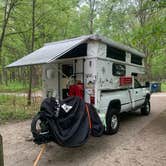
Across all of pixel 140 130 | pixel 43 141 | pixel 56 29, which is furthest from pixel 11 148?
pixel 56 29

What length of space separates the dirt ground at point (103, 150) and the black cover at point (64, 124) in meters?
0.51

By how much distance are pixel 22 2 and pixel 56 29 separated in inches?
210

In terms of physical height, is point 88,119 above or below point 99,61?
below

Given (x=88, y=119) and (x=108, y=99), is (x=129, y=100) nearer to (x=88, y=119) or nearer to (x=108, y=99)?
(x=108, y=99)

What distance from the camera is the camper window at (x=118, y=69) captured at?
616cm

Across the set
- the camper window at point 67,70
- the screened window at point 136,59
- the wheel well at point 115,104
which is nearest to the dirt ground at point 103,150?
the wheel well at point 115,104

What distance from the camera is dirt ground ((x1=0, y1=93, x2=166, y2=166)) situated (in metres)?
4.12

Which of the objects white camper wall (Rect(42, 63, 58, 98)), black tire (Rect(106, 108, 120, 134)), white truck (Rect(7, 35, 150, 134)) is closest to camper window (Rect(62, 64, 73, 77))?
white truck (Rect(7, 35, 150, 134))

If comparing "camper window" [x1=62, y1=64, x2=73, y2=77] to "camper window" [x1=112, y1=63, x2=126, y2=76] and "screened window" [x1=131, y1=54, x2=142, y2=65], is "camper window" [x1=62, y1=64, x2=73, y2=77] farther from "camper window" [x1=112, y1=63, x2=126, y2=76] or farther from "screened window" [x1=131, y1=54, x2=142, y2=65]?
"screened window" [x1=131, y1=54, x2=142, y2=65]

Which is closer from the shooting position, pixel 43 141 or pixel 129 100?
pixel 43 141

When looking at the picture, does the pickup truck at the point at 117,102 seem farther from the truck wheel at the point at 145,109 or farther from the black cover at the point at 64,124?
the black cover at the point at 64,124

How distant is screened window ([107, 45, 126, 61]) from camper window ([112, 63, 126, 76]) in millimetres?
230

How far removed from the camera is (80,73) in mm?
5762

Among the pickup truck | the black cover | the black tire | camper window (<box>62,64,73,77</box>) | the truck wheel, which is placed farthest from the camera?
the truck wheel
